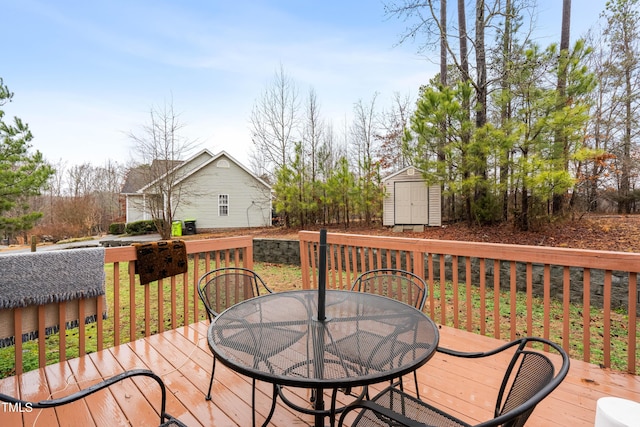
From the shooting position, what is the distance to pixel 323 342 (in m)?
1.28

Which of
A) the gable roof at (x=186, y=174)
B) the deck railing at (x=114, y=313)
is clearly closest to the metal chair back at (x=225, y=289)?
the deck railing at (x=114, y=313)

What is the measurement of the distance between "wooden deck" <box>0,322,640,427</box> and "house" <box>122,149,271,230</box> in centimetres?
1215

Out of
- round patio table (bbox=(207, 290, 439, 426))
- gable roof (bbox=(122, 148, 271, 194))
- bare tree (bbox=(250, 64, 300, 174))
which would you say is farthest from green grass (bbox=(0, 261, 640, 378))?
gable roof (bbox=(122, 148, 271, 194))

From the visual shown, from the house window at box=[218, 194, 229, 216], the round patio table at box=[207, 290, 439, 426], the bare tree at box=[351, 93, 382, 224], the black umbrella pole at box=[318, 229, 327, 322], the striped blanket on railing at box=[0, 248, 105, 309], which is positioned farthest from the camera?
the house window at box=[218, 194, 229, 216]

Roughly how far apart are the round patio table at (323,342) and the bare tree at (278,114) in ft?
36.3

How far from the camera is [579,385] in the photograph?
1.85m

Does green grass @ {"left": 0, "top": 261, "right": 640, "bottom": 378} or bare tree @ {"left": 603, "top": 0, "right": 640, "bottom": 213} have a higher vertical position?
bare tree @ {"left": 603, "top": 0, "right": 640, "bottom": 213}

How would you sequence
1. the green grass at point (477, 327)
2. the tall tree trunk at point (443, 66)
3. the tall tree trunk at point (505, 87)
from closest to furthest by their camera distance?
the green grass at point (477, 327) < the tall tree trunk at point (505, 87) < the tall tree trunk at point (443, 66)

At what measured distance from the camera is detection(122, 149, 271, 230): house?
14.3 m

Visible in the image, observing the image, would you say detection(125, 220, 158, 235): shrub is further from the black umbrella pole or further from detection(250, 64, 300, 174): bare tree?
the black umbrella pole

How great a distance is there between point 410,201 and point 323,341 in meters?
9.43

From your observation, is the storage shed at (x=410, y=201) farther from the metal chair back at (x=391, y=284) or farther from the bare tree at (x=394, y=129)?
the metal chair back at (x=391, y=284)

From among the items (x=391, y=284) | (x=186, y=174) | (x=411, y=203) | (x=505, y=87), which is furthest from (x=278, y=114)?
(x=391, y=284)

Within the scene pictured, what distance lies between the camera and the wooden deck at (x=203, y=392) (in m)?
1.64
